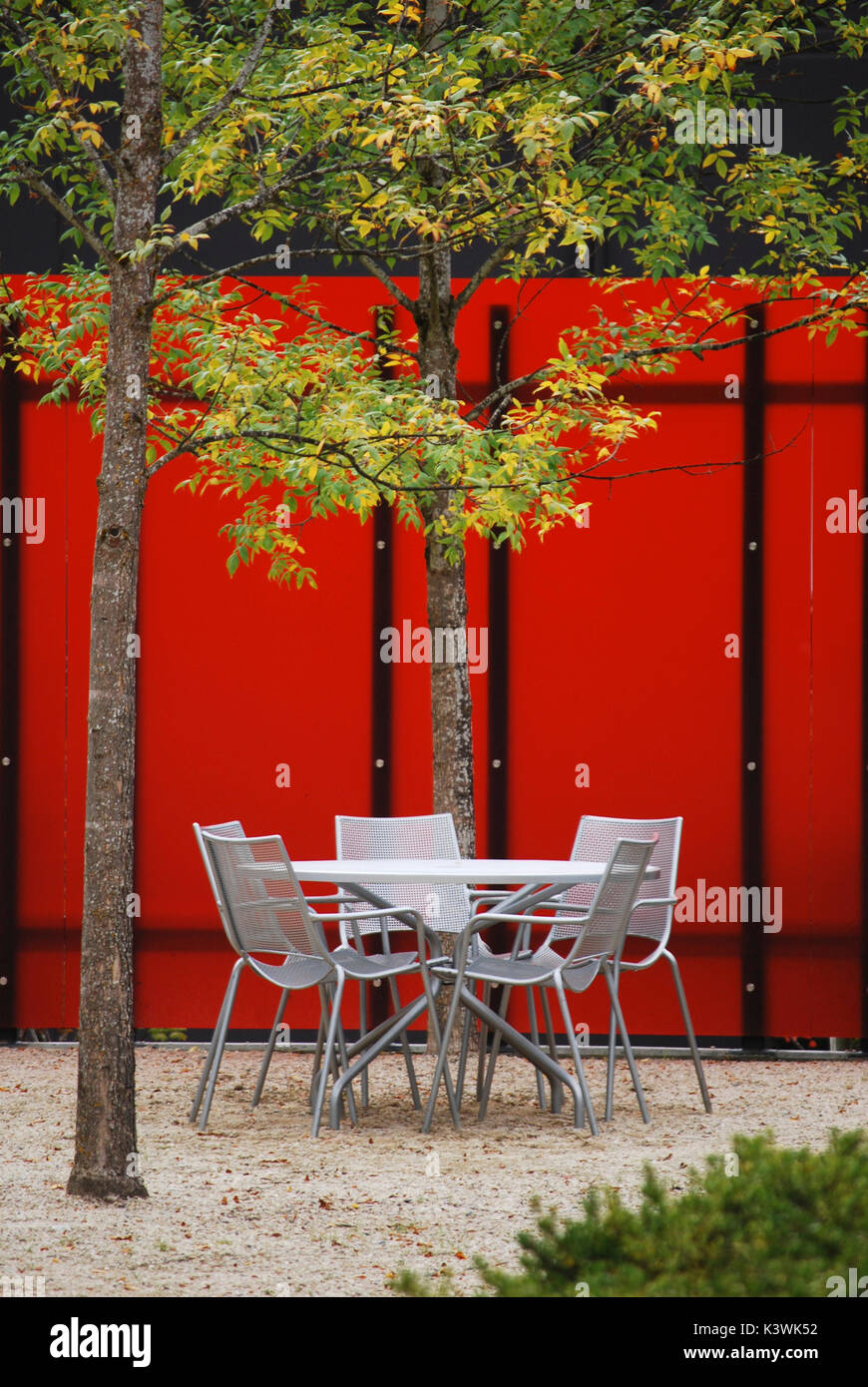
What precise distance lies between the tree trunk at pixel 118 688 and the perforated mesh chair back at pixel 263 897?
0.86 m

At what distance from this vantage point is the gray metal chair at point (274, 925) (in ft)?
17.2

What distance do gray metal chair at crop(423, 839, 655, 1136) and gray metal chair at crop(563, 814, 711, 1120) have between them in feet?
0.99

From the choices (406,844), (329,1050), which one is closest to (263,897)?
(329,1050)

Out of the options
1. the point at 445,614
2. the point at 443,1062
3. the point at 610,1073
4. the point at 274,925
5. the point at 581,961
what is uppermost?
the point at 445,614

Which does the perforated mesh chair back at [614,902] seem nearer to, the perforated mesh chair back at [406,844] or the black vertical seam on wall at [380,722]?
the perforated mesh chair back at [406,844]

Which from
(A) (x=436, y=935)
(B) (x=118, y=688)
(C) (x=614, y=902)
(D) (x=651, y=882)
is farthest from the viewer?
(D) (x=651, y=882)

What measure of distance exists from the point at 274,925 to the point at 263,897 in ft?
0.36

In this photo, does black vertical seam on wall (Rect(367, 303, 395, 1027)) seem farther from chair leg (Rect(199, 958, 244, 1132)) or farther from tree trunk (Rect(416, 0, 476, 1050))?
chair leg (Rect(199, 958, 244, 1132))

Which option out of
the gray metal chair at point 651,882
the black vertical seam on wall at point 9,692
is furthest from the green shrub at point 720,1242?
the black vertical seam on wall at point 9,692

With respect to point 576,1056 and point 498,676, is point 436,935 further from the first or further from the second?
point 498,676

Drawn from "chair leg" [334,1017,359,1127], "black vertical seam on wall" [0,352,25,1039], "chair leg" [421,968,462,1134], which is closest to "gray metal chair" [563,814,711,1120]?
"chair leg" [421,968,462,1134]

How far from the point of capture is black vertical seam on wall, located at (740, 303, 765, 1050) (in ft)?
23.5

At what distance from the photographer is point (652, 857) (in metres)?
6.44

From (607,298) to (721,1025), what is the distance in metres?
3.41
